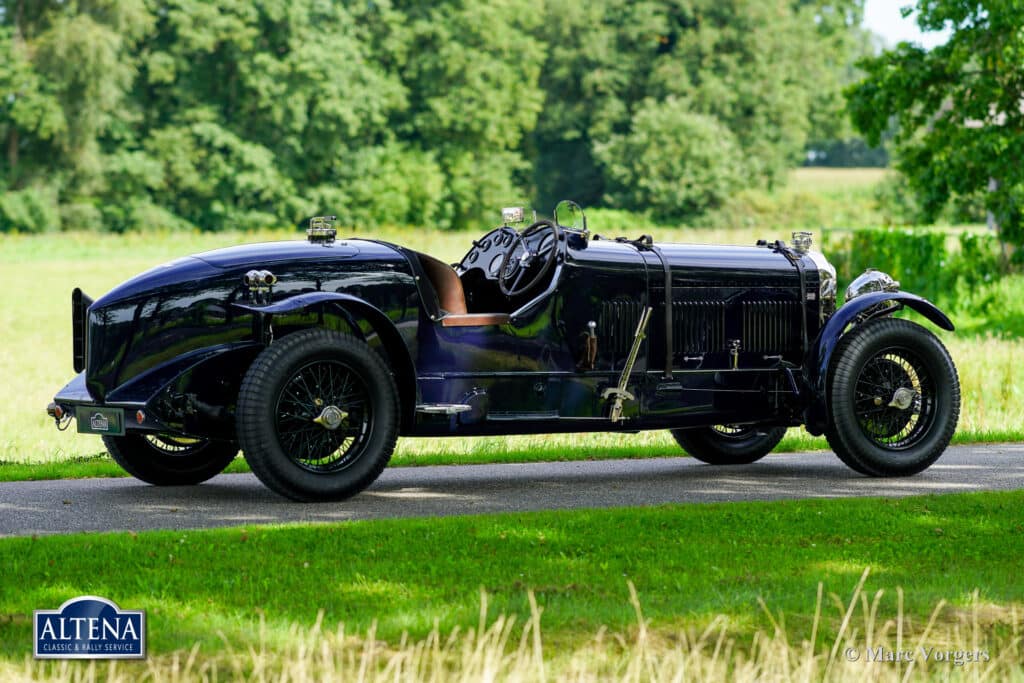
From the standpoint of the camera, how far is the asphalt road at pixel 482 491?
25.2 feet

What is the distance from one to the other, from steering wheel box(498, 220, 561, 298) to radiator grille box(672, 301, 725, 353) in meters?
0.88

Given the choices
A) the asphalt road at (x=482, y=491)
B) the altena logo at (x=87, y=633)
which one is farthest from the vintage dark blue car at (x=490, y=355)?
the altena logo at (x=87, y=633)

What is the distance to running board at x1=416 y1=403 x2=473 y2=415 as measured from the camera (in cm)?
846

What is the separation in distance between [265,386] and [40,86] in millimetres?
56763

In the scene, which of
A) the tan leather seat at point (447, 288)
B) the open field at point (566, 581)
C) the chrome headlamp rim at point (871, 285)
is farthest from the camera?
the chrome headlamp rim at point (871, 285)

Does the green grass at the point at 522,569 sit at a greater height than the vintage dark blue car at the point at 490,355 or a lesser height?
lesser

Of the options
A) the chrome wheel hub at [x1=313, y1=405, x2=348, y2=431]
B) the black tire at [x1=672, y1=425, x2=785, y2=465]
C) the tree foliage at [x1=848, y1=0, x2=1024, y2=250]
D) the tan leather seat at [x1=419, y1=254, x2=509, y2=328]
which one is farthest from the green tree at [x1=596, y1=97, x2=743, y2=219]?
the chrome wheel hub at [x1=313, y1=405, x2=348, y2=431]

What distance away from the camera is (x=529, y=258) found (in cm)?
923

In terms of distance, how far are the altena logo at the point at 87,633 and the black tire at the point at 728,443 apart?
20.0 ft

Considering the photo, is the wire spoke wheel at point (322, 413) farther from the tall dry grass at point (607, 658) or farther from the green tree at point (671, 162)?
the green tree at point (671, 162)

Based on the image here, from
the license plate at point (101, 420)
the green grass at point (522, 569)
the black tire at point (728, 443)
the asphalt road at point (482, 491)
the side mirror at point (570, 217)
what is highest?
the side mirror at point (570, 217)

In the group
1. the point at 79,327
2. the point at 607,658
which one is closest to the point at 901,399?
the point at 79,327

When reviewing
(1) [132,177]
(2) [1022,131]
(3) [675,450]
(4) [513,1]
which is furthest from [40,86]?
(3) [675,450]

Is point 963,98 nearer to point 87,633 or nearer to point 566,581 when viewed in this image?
point 566,581
